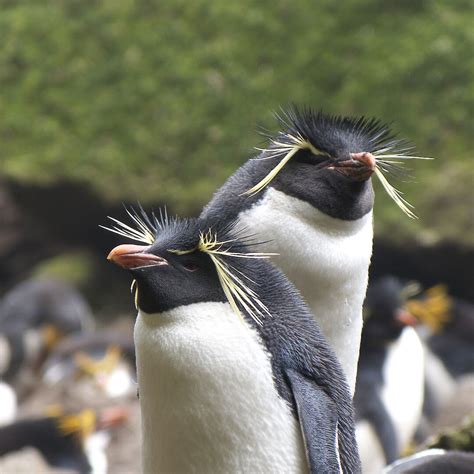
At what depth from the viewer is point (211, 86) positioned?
22.4ft

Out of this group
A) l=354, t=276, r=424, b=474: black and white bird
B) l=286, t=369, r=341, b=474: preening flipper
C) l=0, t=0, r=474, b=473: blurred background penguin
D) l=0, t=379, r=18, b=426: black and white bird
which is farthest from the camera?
l=0, t=0, r=474, b=473: blurred background penguin

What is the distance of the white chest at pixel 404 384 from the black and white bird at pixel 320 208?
1868mm

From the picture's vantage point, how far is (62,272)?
7.63m

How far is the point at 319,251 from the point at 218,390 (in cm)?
62

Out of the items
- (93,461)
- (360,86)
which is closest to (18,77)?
(360,86)

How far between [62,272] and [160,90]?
1.51 meters

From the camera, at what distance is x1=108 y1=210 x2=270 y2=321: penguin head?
2352mm

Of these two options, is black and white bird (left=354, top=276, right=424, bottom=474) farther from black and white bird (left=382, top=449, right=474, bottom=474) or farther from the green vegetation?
black and white bird (left=382, top=449, right=474, bottom=474)

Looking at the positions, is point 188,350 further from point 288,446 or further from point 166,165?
point 166,165

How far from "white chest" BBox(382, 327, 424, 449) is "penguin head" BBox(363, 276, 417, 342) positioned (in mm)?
53

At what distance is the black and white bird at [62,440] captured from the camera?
475 centimetres

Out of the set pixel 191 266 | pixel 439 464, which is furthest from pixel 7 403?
pixel 191 266

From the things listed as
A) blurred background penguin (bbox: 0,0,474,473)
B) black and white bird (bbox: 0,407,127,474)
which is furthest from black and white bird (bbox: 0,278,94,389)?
black and white bird (bbox: 0,407,127,474)

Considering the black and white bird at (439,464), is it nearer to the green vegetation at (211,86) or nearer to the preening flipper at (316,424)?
the preening flipper at (316,424)
